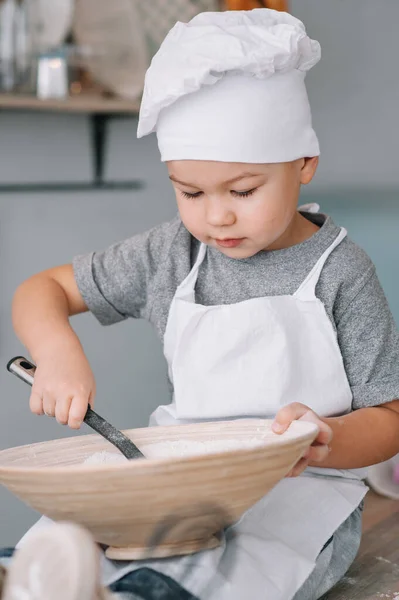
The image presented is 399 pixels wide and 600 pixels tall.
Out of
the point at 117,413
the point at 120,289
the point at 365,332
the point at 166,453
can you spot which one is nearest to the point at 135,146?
the point at 117,413

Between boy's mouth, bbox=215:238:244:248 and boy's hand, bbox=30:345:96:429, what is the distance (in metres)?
0.23

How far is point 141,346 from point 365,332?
1.30 meters

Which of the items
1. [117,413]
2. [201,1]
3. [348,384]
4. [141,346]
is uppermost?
[201,1]

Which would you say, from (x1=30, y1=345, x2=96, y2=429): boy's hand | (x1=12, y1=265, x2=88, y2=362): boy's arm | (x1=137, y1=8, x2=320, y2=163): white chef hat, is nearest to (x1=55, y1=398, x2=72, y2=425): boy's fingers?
(x1=30, y1=345, x2=96, y2=429): boy's hand

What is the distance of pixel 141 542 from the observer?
0.77m

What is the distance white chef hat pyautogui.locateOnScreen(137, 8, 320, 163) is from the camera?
97 cm

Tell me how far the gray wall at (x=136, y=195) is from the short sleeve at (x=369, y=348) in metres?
1.11

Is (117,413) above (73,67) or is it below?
below

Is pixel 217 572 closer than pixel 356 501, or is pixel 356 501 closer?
pixel 217 572

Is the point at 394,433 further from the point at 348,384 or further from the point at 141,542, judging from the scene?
the point at 141,542

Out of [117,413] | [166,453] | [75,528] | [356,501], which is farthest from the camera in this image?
[117,413]

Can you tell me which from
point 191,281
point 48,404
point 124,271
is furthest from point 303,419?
point 124,271

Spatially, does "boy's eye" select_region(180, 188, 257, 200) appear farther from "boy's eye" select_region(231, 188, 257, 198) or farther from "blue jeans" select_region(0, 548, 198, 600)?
"blue jeans" select_region(0, 548, 198, 600)

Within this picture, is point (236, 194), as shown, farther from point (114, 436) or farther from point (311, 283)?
point (114, 436)
